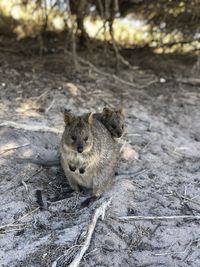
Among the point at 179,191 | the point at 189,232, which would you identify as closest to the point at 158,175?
the point at 179,191

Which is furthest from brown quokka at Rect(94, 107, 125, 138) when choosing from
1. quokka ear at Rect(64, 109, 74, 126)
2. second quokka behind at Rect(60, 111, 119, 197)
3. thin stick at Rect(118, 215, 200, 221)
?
thin stick at Rect(118, 215, 200, 221)

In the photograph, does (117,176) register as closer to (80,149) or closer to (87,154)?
(87,154)

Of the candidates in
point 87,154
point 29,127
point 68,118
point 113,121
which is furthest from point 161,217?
point 29,127

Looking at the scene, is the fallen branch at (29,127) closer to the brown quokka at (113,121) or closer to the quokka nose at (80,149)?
the brown quokka at (113,121)

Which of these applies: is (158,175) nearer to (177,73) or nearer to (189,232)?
(189,232)

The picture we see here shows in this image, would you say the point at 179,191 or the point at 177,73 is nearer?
the point at 179,191
